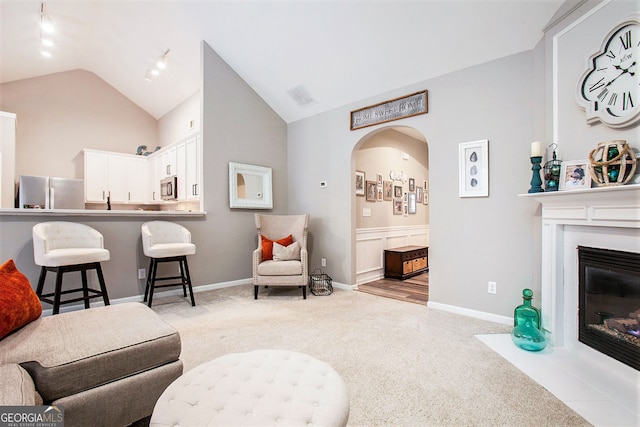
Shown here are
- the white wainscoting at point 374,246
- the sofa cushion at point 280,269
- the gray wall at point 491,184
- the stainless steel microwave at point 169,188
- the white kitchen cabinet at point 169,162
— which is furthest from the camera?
the white kitchen cabinet at point 169,162

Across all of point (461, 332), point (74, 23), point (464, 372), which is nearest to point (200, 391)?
point (464, 372)

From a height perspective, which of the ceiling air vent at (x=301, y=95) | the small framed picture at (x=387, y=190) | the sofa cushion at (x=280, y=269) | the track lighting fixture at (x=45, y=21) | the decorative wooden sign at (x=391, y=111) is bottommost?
the sofa cushion at (x=280, y=269)

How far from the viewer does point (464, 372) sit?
1896 mm

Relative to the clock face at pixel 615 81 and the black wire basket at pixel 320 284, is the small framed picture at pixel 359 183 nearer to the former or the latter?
the black wire basket at pixel 320 284

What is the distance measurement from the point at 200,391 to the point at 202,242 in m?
3.24

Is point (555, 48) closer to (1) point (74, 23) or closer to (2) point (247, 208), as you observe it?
(2) point (247, 208)

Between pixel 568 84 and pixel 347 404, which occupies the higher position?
pixel 568 84

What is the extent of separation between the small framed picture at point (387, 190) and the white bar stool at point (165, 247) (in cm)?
325

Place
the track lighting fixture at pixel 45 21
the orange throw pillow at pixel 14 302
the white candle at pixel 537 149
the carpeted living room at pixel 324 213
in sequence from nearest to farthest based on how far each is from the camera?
the orange throw pillow at pixel 14 302 → the carpeted living room at pixel 324 213 → the white candle at pixel 537 149 → the track lighting fixture at pixel 45 21

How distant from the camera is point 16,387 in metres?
0.93

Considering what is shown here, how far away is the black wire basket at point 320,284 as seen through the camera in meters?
3.89

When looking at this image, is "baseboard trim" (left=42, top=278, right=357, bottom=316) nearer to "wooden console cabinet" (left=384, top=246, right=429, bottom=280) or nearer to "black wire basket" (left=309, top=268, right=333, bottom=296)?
"black wire basket" (left=309, top=268, right=333, bottom=296)

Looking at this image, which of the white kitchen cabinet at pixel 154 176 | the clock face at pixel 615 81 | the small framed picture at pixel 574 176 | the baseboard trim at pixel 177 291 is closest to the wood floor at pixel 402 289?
the baseboard trim at pixel 177 291

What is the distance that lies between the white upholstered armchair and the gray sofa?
2.07 metres
